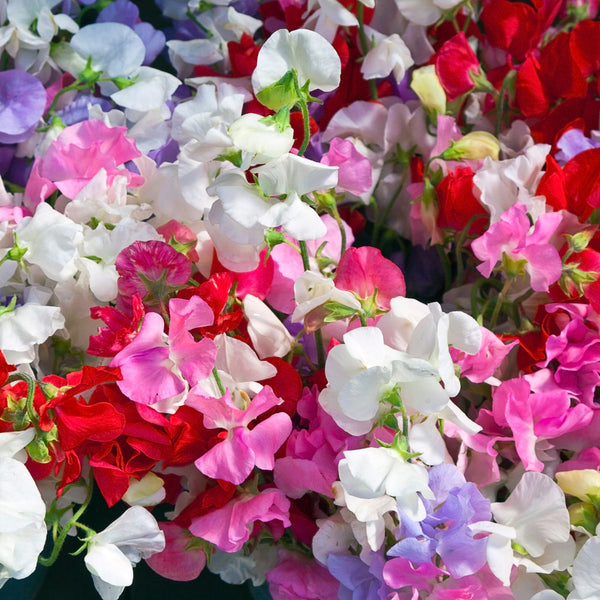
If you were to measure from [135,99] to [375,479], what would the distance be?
36cm

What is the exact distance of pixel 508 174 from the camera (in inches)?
26.8

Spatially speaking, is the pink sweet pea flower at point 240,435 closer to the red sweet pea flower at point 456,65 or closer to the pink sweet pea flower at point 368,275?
the pink sweet pea flower at point 368,275

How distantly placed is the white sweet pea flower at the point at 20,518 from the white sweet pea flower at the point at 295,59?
0.78 ft

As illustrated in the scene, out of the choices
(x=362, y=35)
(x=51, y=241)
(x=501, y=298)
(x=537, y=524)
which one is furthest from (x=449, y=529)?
(x=362, y=35)

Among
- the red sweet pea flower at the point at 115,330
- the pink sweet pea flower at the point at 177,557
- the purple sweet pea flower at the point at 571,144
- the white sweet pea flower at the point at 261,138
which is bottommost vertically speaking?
the pink sweet pea flower at the point at 177,557

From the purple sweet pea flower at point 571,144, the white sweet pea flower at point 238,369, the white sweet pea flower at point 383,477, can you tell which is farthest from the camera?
the purple sweet pea flower at point 571,144

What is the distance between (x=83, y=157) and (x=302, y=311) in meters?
0.21

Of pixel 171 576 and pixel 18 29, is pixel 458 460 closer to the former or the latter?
pixel 171 576

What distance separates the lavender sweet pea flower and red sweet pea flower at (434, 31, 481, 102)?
29 cm

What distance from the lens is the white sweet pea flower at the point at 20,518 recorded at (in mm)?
519

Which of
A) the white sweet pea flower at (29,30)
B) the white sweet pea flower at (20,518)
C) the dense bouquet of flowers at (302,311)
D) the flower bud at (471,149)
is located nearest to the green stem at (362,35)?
the dense bouquet of flowers at (302,311)

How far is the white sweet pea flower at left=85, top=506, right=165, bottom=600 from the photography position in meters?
0.55

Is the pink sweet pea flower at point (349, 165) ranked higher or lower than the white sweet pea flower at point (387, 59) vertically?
lower

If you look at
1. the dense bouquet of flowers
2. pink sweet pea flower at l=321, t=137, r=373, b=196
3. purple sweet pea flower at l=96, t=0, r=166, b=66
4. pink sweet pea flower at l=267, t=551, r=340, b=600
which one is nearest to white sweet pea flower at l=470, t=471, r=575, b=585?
the dense bouquet of flowers
